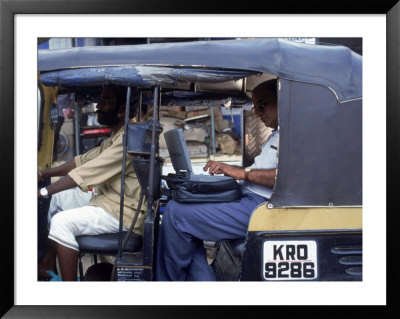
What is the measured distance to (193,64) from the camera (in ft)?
8.52

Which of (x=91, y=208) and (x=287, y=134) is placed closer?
(x=287, y=134)

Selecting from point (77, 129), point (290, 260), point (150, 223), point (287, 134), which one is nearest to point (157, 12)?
point (287, 134)

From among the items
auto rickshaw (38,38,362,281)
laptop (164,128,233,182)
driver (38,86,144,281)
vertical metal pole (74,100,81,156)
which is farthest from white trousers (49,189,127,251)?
vertical metal pole (74,100,81,156)

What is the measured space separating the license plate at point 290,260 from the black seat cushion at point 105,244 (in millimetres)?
852

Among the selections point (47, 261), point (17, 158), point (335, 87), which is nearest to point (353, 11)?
point (335, 87)

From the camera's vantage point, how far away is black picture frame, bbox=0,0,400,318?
2816 millimetres

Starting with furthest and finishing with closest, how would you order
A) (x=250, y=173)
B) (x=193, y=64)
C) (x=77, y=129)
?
(x=77, y=129) → (x=250, y=173) → (x=193, y=64)

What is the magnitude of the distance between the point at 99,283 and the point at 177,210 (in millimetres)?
776

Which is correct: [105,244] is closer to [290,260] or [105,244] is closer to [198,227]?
[198,227]

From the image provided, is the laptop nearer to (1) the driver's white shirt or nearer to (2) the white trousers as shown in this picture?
(1) the driver's white shirt

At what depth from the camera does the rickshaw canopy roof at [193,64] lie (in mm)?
2588

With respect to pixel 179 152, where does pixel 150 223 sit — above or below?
below

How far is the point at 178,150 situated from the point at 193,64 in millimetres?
705

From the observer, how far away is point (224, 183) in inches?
115
